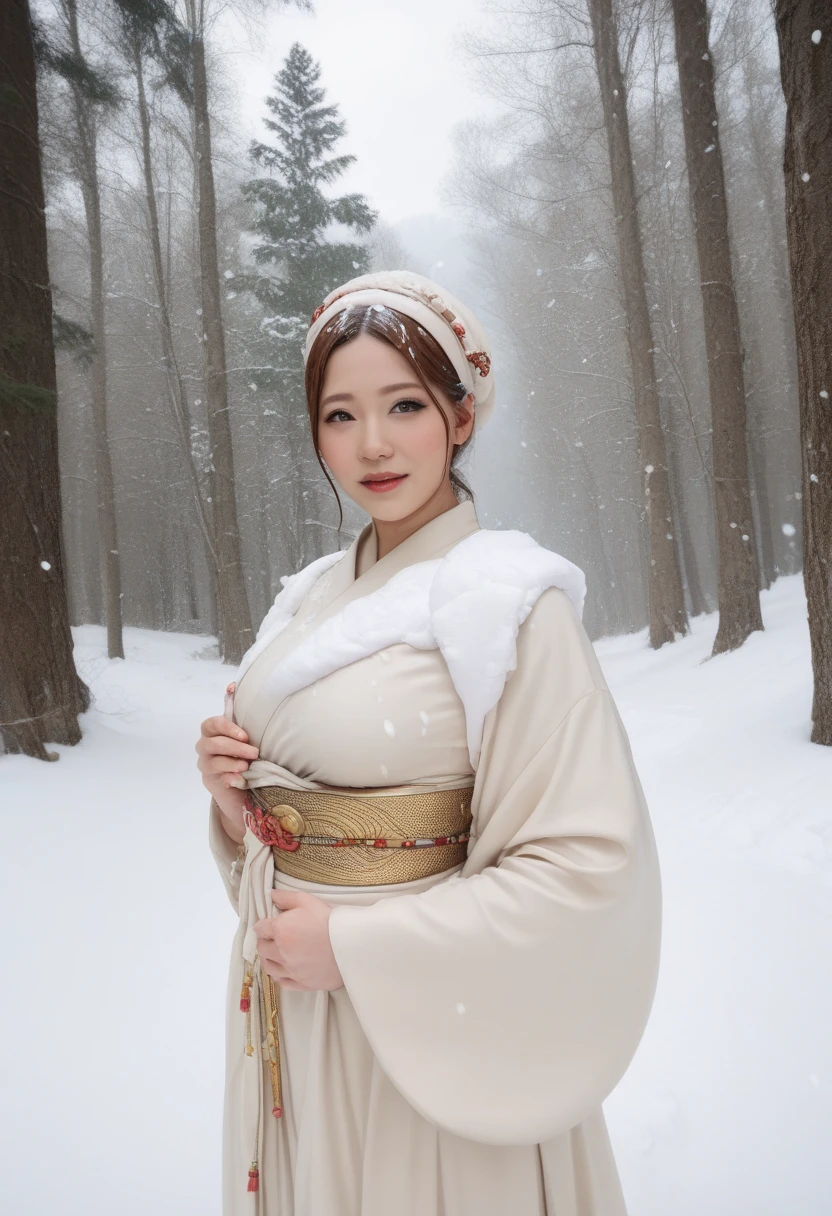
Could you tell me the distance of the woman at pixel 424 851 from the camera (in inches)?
36.4

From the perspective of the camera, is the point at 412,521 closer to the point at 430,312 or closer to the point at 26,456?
the point at 430,312

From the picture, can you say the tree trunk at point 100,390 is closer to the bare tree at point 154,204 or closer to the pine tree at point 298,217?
the bare tree at point 154,204

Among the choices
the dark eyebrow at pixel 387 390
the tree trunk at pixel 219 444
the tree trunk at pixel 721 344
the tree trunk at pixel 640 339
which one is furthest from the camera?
the tree trunk at pixel 219 444

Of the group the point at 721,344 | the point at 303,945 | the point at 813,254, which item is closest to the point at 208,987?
the point at 303,945

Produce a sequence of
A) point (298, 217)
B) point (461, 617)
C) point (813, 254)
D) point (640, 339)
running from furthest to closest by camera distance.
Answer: point (298, 217) < point (640, 339) < point (813, 254) < point (461, 617)

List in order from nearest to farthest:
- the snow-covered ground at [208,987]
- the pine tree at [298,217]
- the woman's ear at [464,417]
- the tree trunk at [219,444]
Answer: the woman's ear at [464,417] → the snow-covered ground at [208,987] → the tree trunk at [219,444] → the pine tree at [298,217]

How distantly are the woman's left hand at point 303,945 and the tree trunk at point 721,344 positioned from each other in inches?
288

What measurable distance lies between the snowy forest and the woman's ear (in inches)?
19.5

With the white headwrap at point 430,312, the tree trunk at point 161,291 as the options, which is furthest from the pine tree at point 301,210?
the white headwrap at point 430,312

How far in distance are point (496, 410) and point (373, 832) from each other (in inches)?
475

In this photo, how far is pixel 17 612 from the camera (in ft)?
14.4

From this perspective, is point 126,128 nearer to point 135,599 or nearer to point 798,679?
point 798,679

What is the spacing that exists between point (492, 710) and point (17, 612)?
4227mm

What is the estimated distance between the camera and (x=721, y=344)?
24.5 ft
